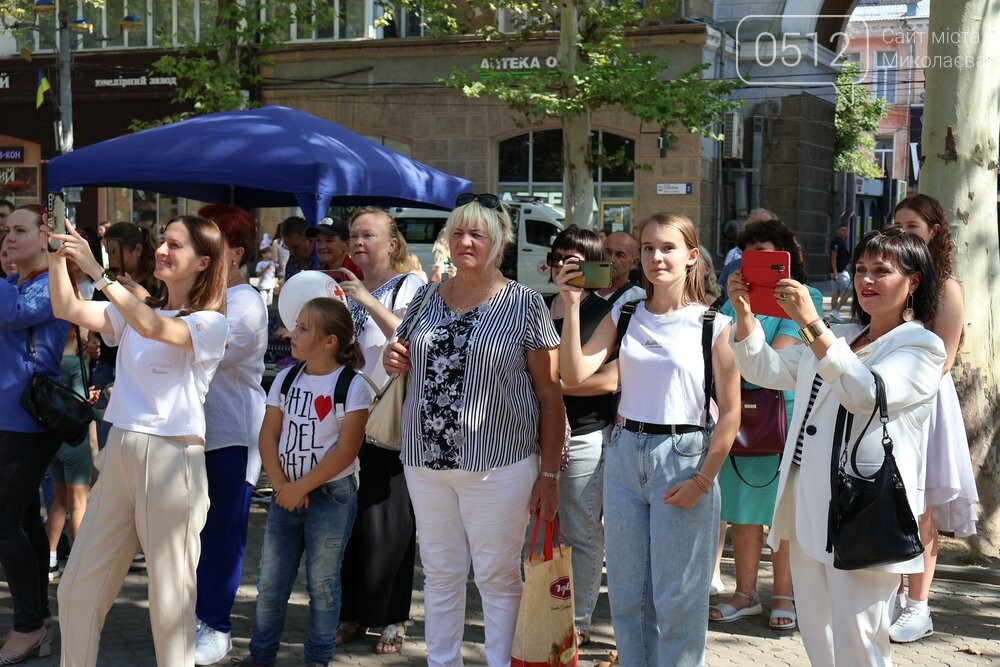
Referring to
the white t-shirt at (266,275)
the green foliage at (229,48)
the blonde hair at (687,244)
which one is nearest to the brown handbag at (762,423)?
the blonde hair at (687,244)

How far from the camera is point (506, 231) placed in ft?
14.7

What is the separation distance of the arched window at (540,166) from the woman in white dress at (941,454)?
19648mm

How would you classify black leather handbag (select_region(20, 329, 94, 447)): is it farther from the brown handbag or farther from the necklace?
the brown handbag

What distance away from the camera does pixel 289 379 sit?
16.1ft

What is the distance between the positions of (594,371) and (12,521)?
258 centimetres

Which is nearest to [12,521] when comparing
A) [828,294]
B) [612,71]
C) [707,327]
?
[707,327]

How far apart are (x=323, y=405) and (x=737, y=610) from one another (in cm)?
239

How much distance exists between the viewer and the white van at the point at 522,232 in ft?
69.9

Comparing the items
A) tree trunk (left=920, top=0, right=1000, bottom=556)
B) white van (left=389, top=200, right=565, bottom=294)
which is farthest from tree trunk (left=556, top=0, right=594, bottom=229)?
tree trunk (left=920, top=0, right=1000, bottom=556)

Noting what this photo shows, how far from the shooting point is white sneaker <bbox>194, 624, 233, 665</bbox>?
16.5ft

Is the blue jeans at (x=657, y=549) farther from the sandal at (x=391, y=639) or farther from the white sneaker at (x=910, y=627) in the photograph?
the white sneaker at (x=910, y=627)

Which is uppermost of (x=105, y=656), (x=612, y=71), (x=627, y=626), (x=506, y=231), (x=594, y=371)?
(x=612, y=71)

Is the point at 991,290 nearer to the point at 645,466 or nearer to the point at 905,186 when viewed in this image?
the point at 645,466

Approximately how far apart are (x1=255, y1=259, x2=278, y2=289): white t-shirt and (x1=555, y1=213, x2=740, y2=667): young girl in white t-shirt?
17.3 m
